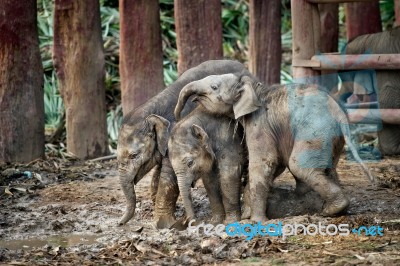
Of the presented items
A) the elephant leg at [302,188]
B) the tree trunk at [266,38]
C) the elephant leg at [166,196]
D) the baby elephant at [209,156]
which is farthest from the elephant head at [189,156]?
the tree trunk at [266,38]

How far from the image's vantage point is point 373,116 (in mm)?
12195

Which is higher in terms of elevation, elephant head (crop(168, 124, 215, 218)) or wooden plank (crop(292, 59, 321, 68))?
wooden plank (crop(292, 59, 321, 68))

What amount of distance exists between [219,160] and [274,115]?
2.03 feet

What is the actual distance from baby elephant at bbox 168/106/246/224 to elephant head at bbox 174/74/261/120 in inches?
5.1

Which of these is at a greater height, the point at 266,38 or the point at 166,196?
the point at 266,38

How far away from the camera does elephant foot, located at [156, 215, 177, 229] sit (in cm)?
914

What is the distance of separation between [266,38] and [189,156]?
16.3ft

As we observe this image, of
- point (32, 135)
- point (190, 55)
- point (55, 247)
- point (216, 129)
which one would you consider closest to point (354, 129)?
point (190, 55)

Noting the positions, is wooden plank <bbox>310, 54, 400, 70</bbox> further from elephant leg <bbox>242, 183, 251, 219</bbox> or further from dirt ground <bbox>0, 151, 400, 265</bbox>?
elephant leg <bbox>242, 183, 251, 219</bbox>

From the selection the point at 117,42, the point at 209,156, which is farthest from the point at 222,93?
the point at 117,42

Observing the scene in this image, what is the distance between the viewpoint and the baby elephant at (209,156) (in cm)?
887

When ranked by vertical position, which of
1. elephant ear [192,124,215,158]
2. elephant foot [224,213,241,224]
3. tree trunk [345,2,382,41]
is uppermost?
tree trunk [345,2,382,41]

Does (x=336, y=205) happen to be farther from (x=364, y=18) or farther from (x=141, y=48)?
(x=364, y=18)

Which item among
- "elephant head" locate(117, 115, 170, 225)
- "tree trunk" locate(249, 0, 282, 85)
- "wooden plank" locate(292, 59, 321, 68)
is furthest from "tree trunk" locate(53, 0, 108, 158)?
"elephant head" locate(117, 115, 170, 225)
